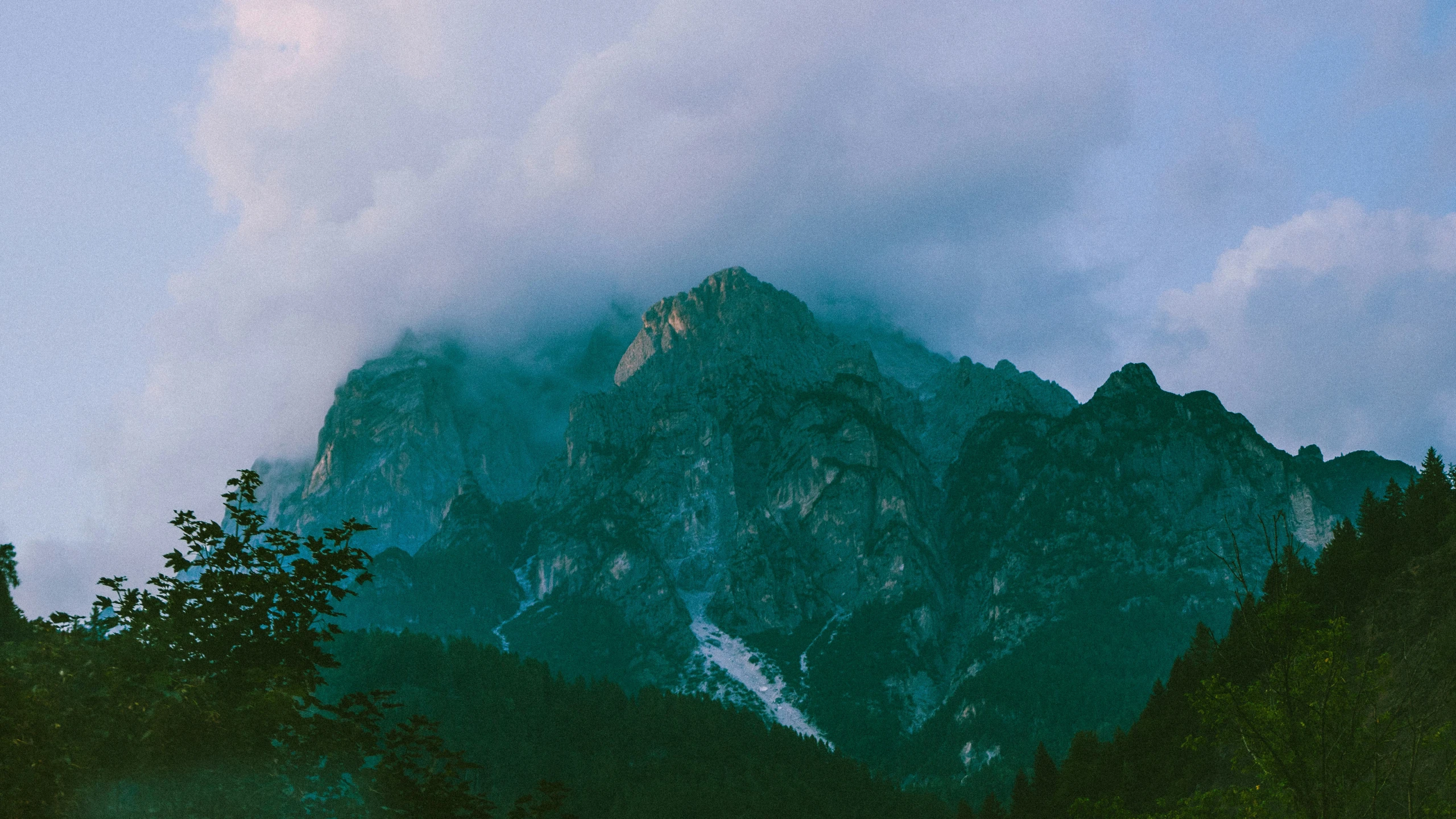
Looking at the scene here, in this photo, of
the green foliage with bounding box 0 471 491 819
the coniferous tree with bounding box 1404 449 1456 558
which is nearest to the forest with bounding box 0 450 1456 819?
the green foliage with bounding box 0 471 491 819

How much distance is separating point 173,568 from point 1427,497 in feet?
500

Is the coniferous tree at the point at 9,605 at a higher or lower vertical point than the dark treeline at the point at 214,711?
higher

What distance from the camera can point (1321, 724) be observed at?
30.5 metres

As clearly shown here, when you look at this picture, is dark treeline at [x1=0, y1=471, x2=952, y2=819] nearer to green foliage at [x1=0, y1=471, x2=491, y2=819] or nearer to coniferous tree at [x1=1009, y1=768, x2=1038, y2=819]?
green foliage at [x1=0, y1=471, x2=491, y2=819]

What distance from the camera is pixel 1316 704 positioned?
35.4 metres

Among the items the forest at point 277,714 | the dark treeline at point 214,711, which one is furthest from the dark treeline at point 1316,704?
the dark treeline at point 214,711

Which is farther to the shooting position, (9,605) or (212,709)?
(9,605)

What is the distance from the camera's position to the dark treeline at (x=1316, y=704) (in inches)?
1264

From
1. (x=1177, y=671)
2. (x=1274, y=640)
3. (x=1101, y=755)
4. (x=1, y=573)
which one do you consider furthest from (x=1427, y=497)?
(x=1, y=573)

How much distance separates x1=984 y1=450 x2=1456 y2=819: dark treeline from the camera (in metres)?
A: 32.1

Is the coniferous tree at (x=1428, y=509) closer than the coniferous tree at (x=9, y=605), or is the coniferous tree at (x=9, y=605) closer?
the coniferous tree at (x=9, y=605)

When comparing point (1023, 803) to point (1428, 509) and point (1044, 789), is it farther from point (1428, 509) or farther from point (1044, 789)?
point (1428, 509)

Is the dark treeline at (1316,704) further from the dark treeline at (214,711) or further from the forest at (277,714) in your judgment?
the dark treeline at (214,711)

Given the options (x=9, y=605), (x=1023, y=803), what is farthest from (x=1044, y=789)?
(x=9, y=605)
